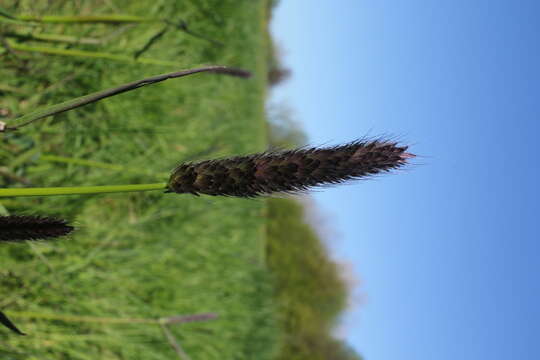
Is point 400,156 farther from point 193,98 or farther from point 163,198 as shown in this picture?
point 193,98

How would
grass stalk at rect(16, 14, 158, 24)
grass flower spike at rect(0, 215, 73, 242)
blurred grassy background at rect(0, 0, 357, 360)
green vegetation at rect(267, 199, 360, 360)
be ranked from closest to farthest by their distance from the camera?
grass flower spike at rect(0, 215, 73, 242), grass stalk at rect(16, 14, 158, 24), blurred grassy background at rect(0, 0, 357, 360), green vegetation at rect(267, 199, 360, 360)

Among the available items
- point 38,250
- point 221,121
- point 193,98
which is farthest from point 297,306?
point 38,250

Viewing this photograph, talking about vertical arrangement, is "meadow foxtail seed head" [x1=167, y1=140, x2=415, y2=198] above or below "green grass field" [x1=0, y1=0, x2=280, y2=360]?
below

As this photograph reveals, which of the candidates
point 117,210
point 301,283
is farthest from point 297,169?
point 301,283

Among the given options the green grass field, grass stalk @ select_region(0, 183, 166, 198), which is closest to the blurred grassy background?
the green grass field

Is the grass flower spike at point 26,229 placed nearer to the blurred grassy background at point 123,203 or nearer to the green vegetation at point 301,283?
the blurred grassy background at point 123,203

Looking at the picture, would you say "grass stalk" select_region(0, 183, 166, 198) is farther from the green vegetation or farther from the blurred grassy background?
the green vegetation
